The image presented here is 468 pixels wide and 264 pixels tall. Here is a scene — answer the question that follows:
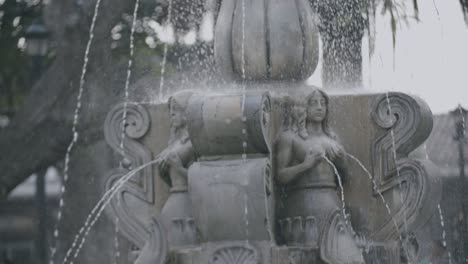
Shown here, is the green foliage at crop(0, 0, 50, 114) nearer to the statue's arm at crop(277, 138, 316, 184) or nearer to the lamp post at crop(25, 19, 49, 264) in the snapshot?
the lamp post at crop(25, 19, 49, 264)

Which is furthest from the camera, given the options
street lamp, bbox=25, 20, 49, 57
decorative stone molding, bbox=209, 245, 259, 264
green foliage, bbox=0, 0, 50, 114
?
green foliage, bbox=0, 0, 50, 114

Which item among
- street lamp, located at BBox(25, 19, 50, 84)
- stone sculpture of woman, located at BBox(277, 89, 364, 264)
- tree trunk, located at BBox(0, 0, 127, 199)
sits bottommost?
stone sculpture of woman, located at BBox(277, 89, 364, 264)

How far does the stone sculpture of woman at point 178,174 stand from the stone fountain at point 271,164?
10 mm

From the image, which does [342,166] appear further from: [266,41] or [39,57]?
[39,57]

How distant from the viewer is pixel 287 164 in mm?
12039

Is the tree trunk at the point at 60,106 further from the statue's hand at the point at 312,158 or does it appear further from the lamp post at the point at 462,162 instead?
the statue's hand at the point at 312,158

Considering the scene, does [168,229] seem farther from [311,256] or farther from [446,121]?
[446,121]

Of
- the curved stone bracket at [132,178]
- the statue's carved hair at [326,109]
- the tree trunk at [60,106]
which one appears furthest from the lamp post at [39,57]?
the statue's carved hair at [326,109]

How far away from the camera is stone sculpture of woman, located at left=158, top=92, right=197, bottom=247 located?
12070mm

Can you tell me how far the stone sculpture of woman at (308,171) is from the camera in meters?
11.9

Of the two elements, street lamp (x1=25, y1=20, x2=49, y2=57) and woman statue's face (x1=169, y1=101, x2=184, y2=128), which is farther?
street lamp (x1=25, y1=20, x2=49, y2=57)

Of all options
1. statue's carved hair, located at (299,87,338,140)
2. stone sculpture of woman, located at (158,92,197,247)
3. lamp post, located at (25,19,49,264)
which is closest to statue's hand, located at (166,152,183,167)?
stone sculpture of woman, located at (158,92,197,247)

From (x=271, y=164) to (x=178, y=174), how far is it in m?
0.73

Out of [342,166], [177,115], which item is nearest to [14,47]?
[177,115]
